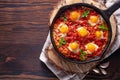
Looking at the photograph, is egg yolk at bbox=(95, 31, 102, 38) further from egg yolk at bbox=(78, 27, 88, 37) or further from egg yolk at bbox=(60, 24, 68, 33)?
egg yolk at bbox=(60, 24, 68, 33)

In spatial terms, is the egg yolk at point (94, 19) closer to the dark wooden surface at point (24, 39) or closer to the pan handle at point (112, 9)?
the pan handle at point (112, 9)

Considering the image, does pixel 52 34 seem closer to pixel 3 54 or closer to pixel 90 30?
pixel 90 30

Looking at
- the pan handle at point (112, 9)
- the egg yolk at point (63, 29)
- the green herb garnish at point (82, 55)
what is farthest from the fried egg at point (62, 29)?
the pan handle at point (112, 9)

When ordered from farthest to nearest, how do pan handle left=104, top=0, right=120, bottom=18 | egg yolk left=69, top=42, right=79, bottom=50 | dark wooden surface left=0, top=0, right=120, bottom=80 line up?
dark wooden surface left=0, top=0, right=120, bottom=80
egg yolk left=69, top=42, right=79, bottom=50
pan handle left=104, top=0, right=120, bottom=18

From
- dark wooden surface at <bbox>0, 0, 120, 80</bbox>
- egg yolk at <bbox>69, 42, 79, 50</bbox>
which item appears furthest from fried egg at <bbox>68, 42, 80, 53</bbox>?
dark wooden surface at <bbox>0, 0, 120, 80</bbox>

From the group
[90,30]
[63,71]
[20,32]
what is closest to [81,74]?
[63,71]

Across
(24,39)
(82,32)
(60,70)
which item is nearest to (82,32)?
(82,32)
